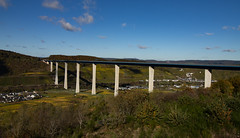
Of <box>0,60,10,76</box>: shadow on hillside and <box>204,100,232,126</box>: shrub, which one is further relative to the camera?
<box>0,60,10,76</box>: shadow on hillside

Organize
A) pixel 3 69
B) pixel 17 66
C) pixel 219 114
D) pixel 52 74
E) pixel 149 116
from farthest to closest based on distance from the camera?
pixel 17 66 < pixel 52 74 < pixel 3 69 < pixel 149 116 < pixel 219 114

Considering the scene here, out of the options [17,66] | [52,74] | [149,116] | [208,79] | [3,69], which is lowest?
[52,74]

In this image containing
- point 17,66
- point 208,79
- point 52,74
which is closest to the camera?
point 208,79

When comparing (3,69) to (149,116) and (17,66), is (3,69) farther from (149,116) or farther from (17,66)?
(149,116)

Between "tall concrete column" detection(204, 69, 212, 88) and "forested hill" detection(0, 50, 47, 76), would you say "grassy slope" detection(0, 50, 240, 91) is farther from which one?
"tall concrete column" detection(204, 69, 212, 88)

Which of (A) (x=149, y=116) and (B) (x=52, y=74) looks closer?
(A) (x=149, y=116)

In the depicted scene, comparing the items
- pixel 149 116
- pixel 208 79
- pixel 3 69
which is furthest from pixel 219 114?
pixel 3 69

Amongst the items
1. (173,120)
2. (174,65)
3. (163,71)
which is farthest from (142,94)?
(163,71)

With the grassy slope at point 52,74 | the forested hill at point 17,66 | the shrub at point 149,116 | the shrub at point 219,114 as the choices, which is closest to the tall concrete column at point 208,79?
the shrub at point 219,114

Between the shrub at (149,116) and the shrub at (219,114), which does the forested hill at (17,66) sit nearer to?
the shrub at (149,116)

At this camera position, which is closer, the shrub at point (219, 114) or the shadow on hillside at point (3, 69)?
the shrub at point (219, 114)

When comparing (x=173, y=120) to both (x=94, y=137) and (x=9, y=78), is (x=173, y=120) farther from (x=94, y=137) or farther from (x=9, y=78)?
(x=9, y=78)

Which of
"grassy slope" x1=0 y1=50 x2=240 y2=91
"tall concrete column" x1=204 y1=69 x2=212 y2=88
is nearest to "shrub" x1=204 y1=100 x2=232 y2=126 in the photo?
"tall concrete column" x1=204 y1=69 x2=212 y2=88

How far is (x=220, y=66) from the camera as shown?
3462 centimetres
